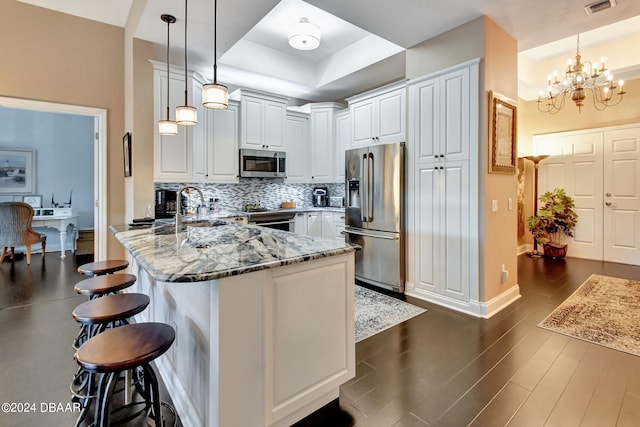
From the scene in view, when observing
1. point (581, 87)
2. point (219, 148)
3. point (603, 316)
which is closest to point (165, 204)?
point (219, 148)

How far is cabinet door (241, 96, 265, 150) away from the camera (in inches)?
189

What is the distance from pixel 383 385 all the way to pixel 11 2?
5.04m

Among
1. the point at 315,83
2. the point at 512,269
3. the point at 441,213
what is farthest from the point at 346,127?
the point at 512,269

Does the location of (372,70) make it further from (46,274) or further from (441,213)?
(46,274)

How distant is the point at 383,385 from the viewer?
2.00 meters

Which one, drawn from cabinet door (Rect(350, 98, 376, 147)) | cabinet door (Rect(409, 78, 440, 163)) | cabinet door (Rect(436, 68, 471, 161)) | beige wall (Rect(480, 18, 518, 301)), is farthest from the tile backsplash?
beige wall (Rect(480, 18, 518, 301))

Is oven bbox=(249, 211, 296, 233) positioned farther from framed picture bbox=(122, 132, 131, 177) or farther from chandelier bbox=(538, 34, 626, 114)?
chandelier bbox=(538, 34, 626, 114)

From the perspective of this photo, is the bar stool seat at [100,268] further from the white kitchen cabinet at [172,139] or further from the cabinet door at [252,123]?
the cabinet door at [252,123]

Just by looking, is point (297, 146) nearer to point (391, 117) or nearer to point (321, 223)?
point (321, 223)

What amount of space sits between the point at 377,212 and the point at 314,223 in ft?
5.10

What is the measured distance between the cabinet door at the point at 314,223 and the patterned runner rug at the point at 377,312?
5.49ft

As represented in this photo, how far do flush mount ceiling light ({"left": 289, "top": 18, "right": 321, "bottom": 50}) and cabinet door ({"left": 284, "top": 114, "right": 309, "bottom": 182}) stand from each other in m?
1.63

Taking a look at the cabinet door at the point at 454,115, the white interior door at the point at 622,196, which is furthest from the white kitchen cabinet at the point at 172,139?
the white interior door at the point at 622,196

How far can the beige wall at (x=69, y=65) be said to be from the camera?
3246 millimetres
